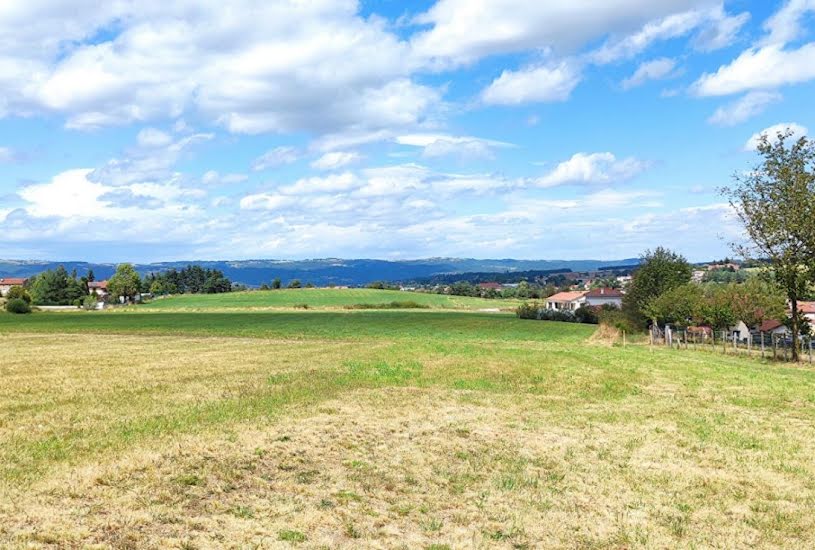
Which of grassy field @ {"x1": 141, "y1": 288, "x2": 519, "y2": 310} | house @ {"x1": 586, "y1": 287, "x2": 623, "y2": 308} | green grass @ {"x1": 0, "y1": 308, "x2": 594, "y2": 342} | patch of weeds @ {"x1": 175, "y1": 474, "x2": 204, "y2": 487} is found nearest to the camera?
patch of weeds @ {"x1": 175, "y1": 474, "x2": 204, "y2": 487}

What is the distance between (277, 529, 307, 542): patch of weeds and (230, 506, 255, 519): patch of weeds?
832 mm

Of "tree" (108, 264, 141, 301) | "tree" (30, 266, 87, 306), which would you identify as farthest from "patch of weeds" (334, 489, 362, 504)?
"tree" (30, 266, 87, 306)

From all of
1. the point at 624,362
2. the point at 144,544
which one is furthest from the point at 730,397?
the point at 144,544

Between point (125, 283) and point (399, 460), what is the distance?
18832 centimetres

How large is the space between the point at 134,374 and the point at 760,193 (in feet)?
128

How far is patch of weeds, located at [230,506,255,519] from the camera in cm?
955

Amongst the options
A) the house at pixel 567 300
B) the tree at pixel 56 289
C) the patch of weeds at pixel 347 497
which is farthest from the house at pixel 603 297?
the patch of weeds at pixel 347 497

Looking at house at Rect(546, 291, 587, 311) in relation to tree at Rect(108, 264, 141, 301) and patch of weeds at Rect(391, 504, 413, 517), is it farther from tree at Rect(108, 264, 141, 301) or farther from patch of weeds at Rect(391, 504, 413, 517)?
patch of weeds at Rect(391, 504, 413, 517)

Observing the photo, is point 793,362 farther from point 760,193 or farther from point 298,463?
point 298,463

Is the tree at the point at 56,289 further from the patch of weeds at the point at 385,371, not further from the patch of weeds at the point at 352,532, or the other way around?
the patch of weeds at the point at 352,532

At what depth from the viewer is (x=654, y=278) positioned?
301 ft

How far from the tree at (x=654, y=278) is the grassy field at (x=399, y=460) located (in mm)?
66585

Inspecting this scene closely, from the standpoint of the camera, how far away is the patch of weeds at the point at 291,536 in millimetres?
8758

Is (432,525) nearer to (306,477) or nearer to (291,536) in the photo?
(291,536)
